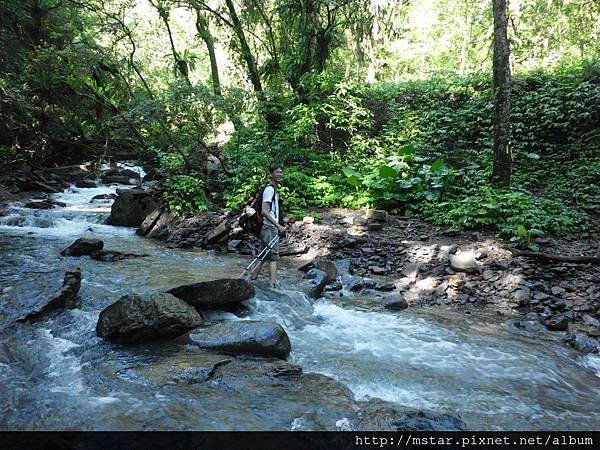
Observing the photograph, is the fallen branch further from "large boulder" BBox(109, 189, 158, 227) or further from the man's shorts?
"large boulder" BBox(109, 189, 158, 227)

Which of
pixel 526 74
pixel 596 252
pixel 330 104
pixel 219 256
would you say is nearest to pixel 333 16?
pixel 330 104

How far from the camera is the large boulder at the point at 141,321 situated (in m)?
4.70

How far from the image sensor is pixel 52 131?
18047 millimetres

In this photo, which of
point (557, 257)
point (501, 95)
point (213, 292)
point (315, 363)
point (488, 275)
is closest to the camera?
point (315, 363)

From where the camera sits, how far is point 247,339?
4723 millimetres

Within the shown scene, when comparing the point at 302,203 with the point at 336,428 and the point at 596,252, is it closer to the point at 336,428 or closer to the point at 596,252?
the point at 596,252

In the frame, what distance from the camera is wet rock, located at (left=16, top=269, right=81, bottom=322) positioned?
5137 millimetres

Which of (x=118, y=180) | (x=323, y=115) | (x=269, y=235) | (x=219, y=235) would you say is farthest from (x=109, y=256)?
(x=118, y=180)

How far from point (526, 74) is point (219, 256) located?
13.2m

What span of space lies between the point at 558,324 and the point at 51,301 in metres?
7.52

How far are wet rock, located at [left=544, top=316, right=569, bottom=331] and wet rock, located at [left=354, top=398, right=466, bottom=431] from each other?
3.64 meters

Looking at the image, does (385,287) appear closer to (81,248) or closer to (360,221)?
(360,221)

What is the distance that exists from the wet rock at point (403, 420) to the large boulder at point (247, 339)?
1.46 meters

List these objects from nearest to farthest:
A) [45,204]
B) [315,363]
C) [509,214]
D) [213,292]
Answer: [315,363] < [213,292] < [509,214] < [45,204]
